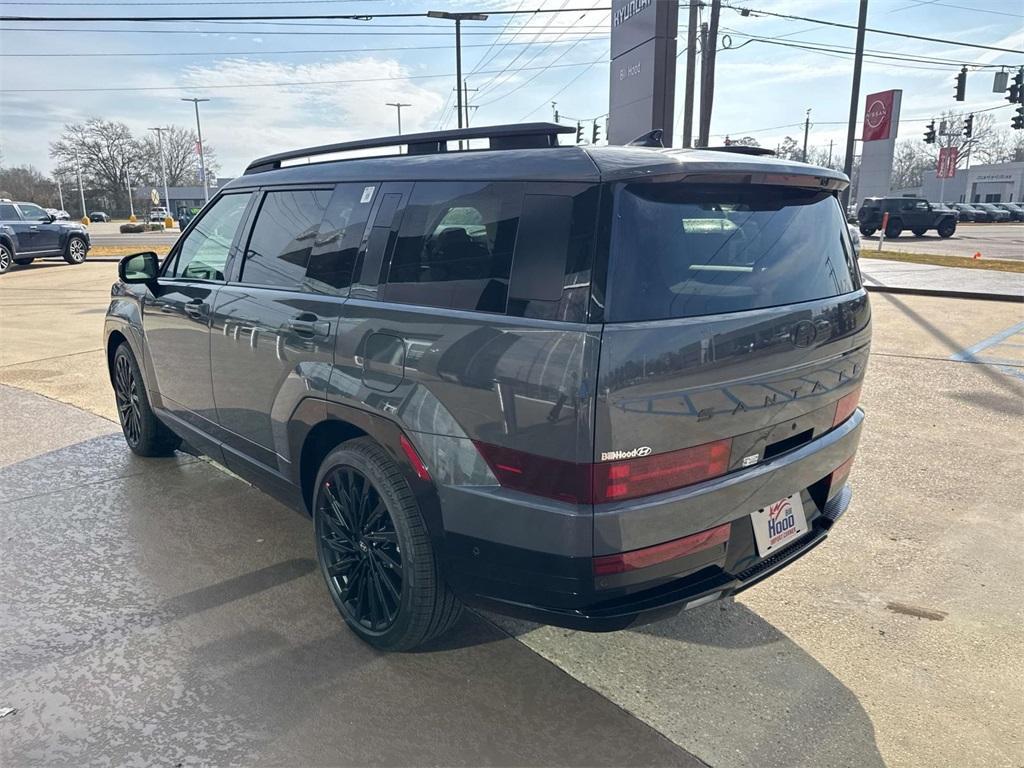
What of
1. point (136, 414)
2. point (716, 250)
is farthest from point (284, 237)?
point (136, 414)

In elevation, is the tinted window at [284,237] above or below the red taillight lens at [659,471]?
above

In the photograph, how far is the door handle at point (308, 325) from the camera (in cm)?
285

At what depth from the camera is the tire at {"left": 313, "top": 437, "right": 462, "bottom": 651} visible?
2.54 m

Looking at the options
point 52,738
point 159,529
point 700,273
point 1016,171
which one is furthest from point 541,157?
point 1016,171

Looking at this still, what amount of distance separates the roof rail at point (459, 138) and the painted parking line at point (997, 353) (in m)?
6.69

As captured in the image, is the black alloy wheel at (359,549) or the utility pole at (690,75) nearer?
the black alloy wheel at (359,549)

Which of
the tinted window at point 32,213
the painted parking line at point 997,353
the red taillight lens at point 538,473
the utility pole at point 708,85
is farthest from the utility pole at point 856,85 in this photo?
the tinted window at point 32,213

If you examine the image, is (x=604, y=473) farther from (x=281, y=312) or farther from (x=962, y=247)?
(x=962, y=247)

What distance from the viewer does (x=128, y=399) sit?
5043 mm

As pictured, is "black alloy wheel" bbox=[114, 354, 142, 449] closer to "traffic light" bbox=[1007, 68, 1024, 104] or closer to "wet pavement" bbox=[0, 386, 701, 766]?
"wet pavement" bbox=[0, 386, 701, 766]

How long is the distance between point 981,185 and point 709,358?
343ft

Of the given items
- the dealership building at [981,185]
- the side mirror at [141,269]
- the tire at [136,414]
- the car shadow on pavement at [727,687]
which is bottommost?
the car shadow on pavement at [727,687]

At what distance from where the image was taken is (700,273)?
2264mm

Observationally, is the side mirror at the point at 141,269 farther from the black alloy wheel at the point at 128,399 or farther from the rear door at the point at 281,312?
the rear door at the point at 281,312
